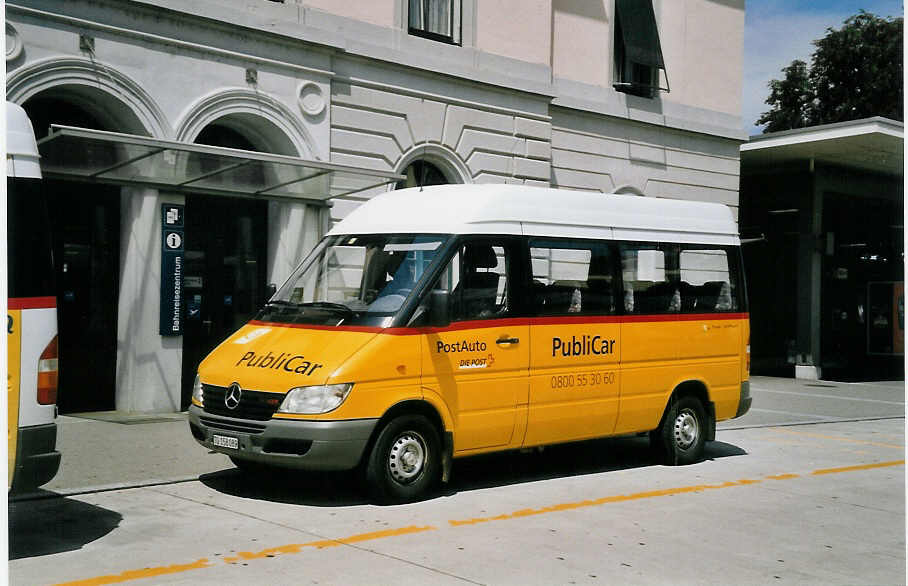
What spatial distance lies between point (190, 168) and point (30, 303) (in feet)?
22.2

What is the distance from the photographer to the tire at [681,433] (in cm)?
1077

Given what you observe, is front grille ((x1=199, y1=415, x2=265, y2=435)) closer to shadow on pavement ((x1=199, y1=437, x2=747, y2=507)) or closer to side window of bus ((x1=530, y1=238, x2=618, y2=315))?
shadow on pavement ((x1=199, y1=437, x2=747, y2=507))

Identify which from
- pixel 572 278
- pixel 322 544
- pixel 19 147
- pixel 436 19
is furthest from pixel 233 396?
pixel 436 19

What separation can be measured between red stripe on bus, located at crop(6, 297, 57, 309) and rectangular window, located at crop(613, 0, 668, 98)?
15366 mm

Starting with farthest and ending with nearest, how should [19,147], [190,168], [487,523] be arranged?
[190,168] → [487,523] → [19,147]

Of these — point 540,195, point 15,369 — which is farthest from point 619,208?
point 15,369

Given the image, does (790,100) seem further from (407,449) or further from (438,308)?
(407,449)

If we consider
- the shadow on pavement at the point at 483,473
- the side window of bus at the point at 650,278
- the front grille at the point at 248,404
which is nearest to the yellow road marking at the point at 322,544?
the shadow on pavement at the point at 483,473

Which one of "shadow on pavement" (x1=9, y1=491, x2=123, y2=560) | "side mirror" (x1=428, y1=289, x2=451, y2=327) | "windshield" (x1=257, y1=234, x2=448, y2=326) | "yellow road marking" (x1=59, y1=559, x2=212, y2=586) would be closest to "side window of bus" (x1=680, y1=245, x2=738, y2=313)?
"windshield" (x1=257, y1=234, x2=448, y2=326)

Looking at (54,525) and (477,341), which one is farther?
(477,341)

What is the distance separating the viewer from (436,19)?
17.4 metres

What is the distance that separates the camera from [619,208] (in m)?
10.5

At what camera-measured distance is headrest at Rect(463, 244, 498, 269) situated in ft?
30.0

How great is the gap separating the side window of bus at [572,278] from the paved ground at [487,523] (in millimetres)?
1555
